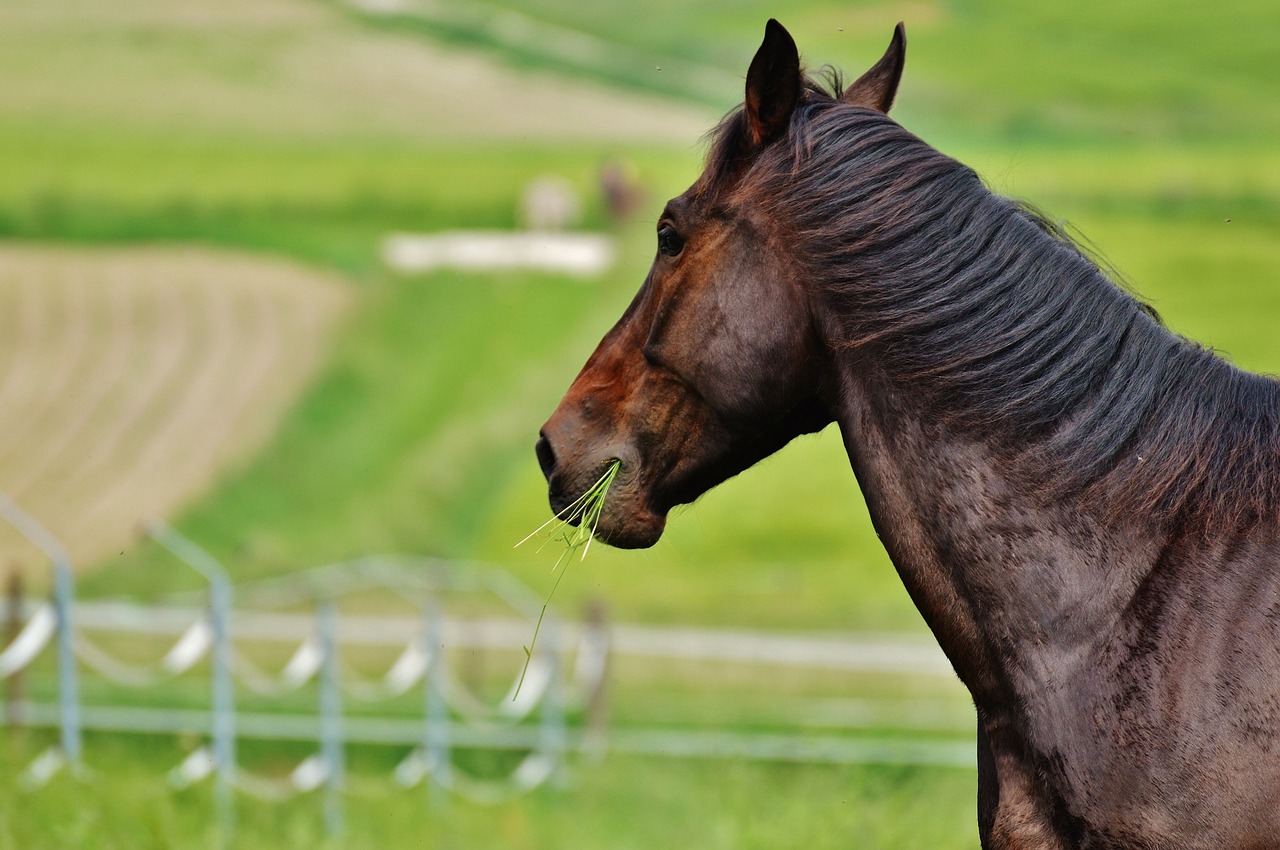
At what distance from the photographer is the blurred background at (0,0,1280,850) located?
30.2 feet

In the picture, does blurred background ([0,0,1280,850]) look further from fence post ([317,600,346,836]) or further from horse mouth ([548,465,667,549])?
horse mouth ([548,465,667,549])

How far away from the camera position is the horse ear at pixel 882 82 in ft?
10.9

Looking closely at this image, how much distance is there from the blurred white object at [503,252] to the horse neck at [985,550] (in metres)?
30.9

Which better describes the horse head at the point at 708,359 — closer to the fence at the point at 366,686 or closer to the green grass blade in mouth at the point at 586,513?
the green grass blade in mouth at the point at 586,513

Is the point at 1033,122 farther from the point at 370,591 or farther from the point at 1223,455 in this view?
the point at 1223,455

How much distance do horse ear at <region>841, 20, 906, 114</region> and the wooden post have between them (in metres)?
5.86

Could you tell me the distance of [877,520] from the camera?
300cm

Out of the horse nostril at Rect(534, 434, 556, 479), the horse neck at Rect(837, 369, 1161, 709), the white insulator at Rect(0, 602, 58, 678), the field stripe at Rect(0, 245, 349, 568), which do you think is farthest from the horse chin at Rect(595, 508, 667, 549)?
the field stripe at Rect(0, 245, 349, 568)

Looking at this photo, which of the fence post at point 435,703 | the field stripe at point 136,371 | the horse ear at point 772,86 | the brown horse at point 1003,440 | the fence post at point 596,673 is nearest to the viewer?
the brown horse at point 1003,440

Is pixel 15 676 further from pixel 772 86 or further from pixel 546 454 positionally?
pixel 772 86

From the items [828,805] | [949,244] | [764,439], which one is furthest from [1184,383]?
[828,805]

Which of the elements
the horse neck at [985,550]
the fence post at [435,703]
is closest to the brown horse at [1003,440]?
the horse neck at [985,550]

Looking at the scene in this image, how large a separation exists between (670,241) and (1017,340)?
0.75m

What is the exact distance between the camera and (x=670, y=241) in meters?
3.17
